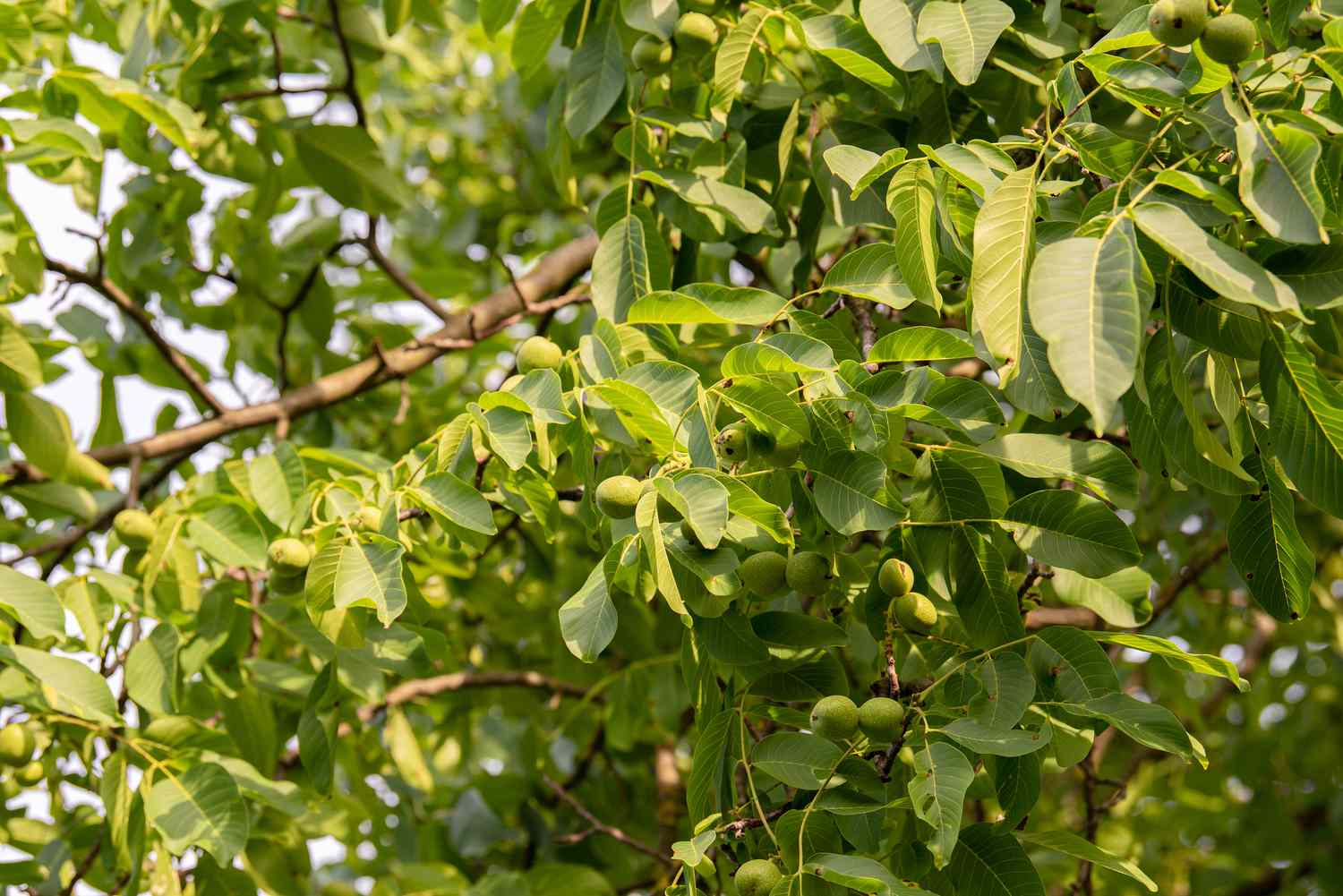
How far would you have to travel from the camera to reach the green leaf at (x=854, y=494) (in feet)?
3.99

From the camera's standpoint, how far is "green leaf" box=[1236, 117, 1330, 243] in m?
0.94

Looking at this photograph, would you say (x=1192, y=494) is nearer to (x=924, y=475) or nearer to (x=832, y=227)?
(x=832, y=227)

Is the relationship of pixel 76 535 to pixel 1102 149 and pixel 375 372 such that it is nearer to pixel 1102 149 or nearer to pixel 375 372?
pixel 375 372

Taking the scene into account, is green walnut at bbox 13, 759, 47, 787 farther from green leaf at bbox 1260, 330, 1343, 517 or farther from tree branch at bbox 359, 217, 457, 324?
green leaf at bbox 1260, 330, 1343, 517

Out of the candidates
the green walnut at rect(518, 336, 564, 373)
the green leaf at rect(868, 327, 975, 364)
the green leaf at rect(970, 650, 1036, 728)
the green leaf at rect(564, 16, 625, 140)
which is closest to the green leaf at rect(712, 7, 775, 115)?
the green leaf at rect(564, 16, 625, 140)

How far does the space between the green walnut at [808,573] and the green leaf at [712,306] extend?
287mm

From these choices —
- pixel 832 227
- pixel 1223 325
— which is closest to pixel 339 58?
pixel 832 227

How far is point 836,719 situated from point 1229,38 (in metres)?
0.74

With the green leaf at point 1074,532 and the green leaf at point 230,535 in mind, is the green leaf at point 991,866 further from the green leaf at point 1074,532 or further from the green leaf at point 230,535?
the green leaf at point 230,535

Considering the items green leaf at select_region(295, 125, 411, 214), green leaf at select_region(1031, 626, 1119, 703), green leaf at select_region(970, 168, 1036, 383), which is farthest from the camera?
green leaf at select_region(295, 125, 411, 214)

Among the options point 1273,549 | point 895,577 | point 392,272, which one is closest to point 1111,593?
point 1273,549

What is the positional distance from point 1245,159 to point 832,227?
1.06 meters

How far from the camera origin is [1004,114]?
1791mm

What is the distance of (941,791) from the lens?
1.11 meters
